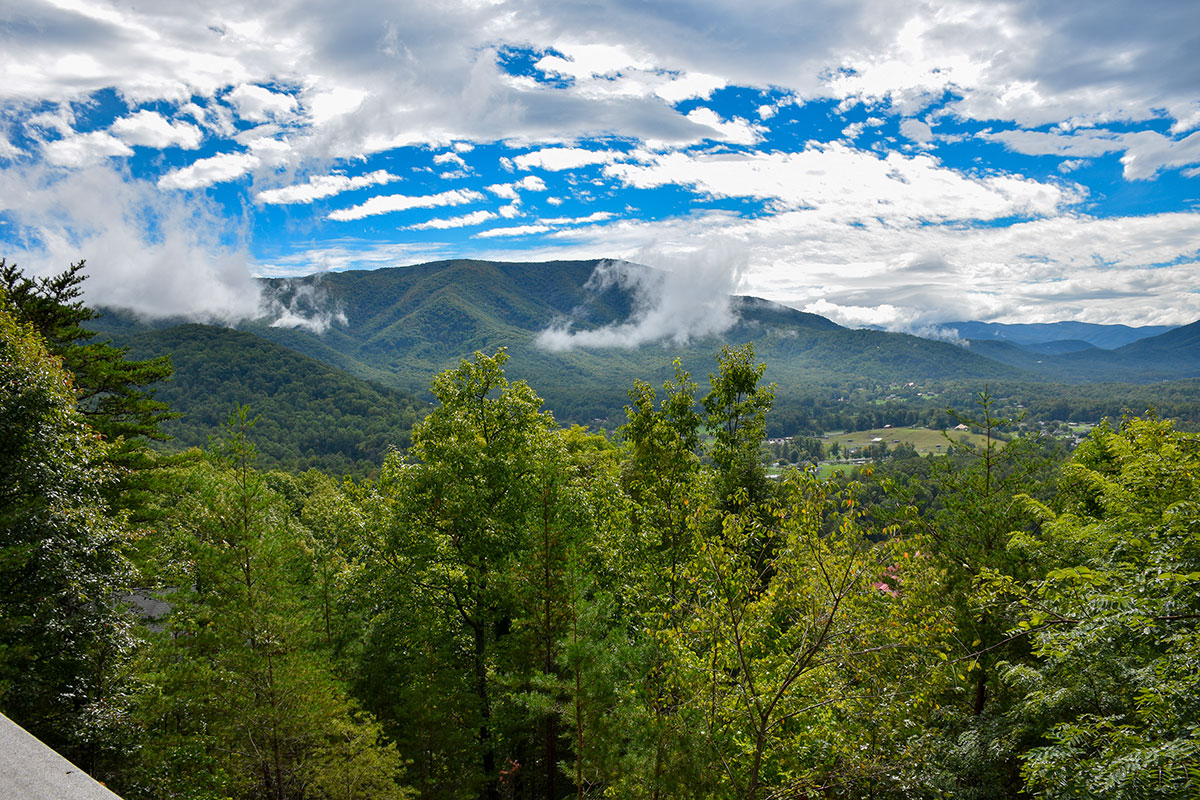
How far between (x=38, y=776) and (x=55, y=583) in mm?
10893

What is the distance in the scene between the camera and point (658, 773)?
9.97 metres

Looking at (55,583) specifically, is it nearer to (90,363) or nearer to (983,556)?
(90,363)

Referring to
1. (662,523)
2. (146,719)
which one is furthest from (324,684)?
(662,523)

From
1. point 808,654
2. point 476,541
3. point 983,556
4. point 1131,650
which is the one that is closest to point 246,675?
Result: point 476,541

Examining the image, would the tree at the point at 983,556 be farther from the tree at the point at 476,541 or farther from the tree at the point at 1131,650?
the tree at the point at 476,541

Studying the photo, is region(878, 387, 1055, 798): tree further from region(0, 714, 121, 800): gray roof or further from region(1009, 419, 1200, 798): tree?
region(0, 714, 121, 800): gray roof

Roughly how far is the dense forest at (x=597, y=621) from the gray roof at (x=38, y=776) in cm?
667

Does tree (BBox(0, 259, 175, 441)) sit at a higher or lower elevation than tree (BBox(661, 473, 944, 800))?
higher

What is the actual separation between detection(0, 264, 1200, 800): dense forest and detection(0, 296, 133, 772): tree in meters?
0.05

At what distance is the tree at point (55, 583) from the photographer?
439 inches

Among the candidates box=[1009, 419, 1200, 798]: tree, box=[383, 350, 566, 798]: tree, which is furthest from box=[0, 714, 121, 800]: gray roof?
box=[383, 350, 566, 798]: tree

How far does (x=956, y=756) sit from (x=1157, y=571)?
727 cm

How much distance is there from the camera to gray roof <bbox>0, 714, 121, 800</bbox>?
3742 mm

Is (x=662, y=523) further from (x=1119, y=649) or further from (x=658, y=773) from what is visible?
(x=1119, y=649)
